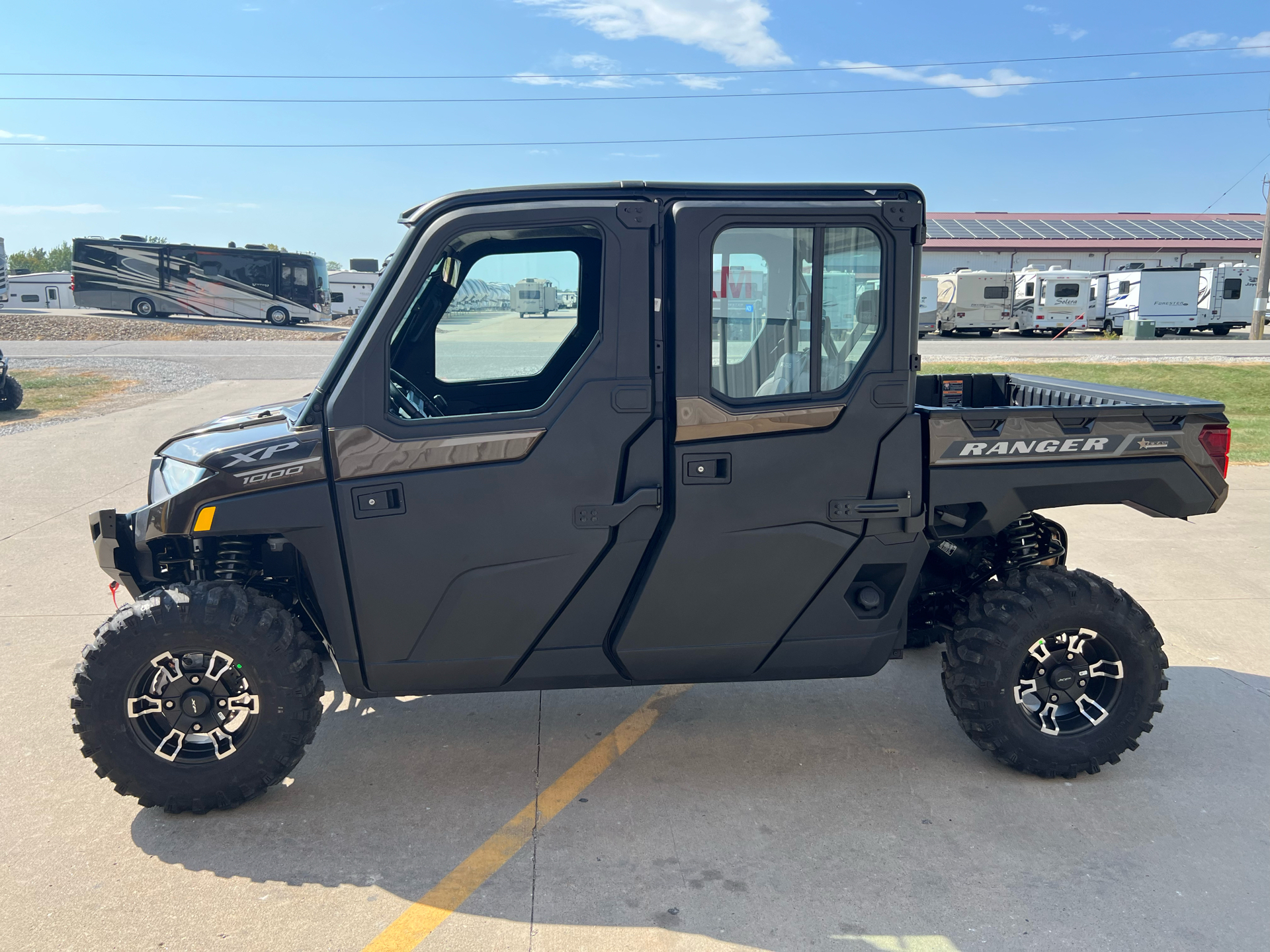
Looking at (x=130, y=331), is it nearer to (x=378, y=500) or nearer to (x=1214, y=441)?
(x=378, y=500)

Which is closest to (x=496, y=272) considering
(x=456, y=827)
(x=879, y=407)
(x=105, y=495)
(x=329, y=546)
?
(x=329, y=546)

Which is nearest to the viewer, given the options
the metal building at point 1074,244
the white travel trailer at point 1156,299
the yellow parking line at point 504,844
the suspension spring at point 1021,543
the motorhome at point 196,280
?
the yellow parking line at point 504,844

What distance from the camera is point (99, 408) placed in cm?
1575

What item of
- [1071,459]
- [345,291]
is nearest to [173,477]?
[1071,459]

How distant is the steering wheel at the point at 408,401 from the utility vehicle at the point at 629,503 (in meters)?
0.03

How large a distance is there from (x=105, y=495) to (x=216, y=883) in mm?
7082

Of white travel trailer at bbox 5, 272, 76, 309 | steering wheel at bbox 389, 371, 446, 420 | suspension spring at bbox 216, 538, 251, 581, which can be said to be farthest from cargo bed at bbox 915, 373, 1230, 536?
white travel trailer at bbox 5, 272, 76, 309

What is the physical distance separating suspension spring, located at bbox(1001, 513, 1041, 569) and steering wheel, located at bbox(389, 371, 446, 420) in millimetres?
2659

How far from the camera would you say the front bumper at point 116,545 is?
11.9 feet

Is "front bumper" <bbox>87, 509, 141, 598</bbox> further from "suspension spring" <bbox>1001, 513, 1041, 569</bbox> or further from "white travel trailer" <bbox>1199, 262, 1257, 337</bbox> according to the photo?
"white travel trailer" <bbox>1199, 262, 1257, 337</bbox>

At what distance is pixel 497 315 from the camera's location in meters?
3.75

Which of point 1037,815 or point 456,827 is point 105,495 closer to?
point 456,827

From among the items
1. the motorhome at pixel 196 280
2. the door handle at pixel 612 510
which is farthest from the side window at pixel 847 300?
the motorhome at pixel 196 280

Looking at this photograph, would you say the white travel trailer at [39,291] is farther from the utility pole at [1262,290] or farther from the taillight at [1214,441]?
the taillight at [1214,441]
